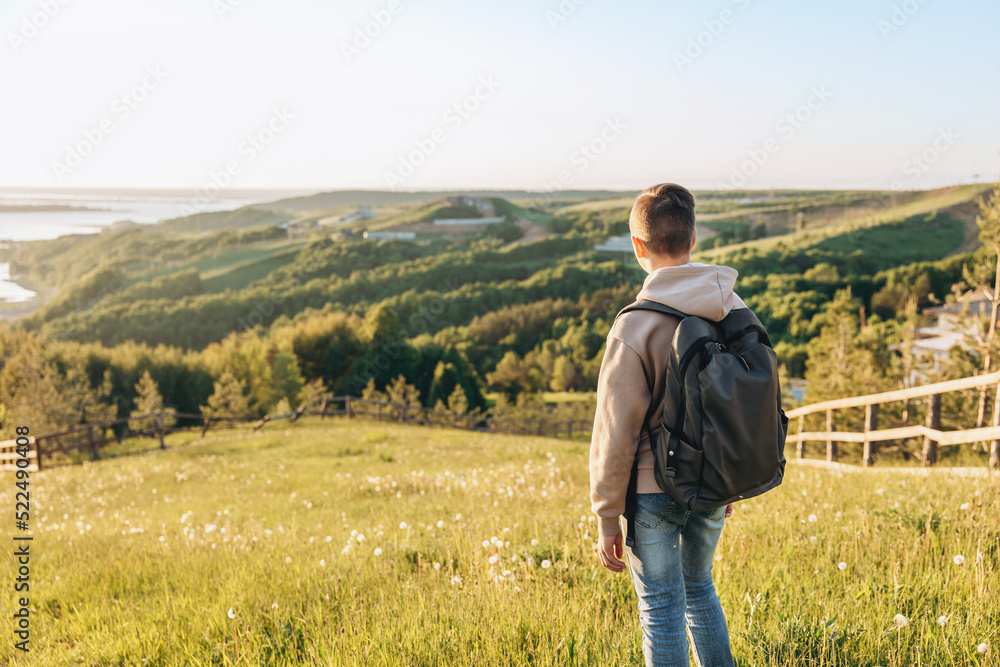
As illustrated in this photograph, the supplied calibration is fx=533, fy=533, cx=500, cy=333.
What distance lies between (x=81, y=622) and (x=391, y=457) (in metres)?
11.9

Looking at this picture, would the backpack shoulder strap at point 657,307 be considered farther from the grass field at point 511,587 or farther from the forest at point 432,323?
the grass field at point 511,587

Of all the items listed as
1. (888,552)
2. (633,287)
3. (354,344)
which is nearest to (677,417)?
(888,552)

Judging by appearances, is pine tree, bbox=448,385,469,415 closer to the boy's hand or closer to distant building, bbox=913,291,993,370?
distant building, bbox=913,291,993,370

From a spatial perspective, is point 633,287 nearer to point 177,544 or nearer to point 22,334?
point 22,334

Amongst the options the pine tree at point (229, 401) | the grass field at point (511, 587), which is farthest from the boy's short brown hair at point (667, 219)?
the pine tree at point (229, 401)

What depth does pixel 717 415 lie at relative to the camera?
1940 millimetres

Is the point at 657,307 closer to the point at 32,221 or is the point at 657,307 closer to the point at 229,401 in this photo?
the point at 229,401

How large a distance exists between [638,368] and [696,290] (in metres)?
0.38

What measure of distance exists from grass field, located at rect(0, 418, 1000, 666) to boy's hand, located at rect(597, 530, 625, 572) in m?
0.72

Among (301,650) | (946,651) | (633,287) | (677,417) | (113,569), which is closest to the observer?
(677,417)

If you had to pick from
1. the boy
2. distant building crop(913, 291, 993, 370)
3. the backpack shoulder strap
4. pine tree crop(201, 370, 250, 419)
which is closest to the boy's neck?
the boy

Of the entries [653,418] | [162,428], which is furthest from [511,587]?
[162,428]

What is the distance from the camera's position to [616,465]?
7.07 ft

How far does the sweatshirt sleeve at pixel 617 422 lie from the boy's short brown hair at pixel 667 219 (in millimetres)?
463
